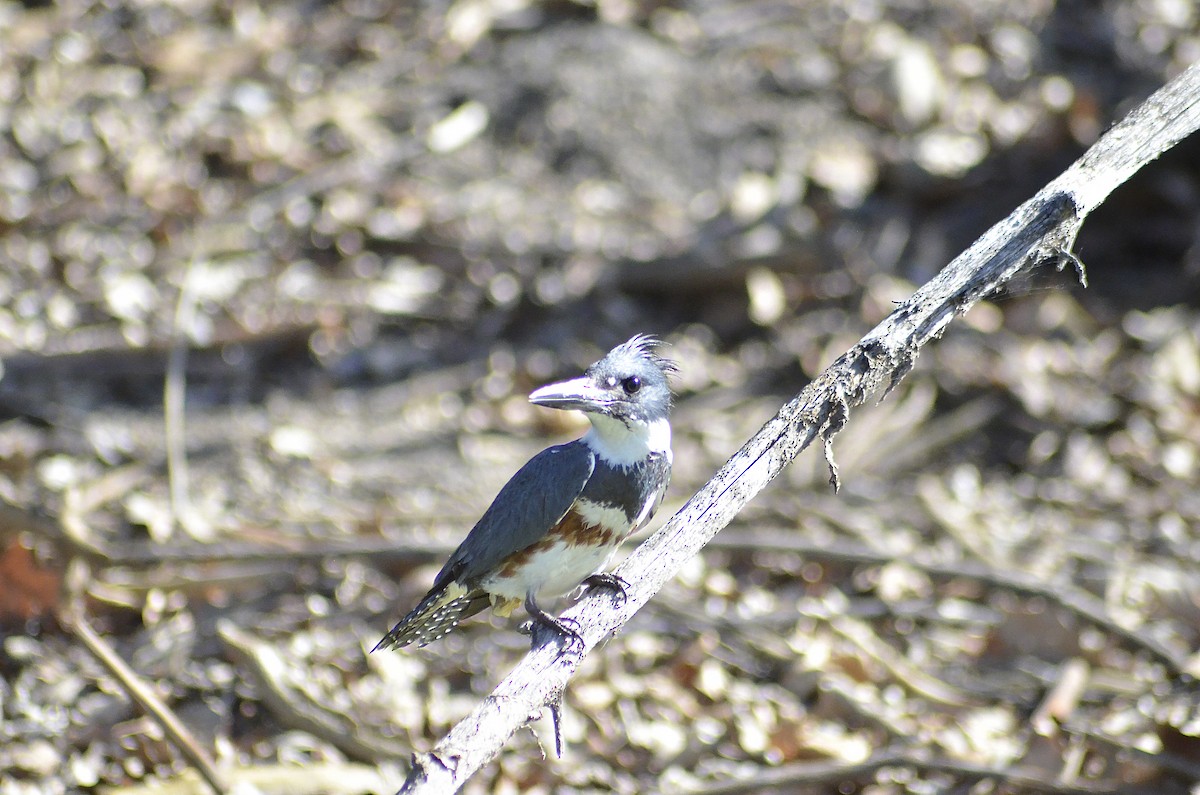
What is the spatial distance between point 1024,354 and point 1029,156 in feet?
4.49

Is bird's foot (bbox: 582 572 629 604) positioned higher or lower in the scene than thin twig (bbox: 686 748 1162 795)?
lower

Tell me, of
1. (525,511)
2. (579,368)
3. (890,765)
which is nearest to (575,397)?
(525,511)

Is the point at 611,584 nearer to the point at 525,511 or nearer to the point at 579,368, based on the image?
the point at 525,511

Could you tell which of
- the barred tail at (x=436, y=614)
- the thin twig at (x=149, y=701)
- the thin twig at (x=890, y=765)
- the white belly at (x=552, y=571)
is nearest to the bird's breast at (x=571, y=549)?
the white belly at (x=552, y=571)

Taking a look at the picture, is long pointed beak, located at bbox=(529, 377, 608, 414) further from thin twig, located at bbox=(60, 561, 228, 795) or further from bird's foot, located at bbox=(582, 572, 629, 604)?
thin twig, located at bbox=(60, 561, 228, 795)

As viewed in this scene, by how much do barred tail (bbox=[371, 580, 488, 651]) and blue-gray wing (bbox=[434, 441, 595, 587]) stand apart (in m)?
0.06

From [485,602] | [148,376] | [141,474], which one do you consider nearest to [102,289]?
[148,376]

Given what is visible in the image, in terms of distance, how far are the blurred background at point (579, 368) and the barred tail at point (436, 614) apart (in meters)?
0.71

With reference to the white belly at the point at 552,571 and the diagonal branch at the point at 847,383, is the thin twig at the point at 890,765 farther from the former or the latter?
the diagonal branch at the point at 847,383

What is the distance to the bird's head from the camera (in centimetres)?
299

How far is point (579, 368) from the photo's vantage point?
5742 millimetres

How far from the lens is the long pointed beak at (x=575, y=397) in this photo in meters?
2.89

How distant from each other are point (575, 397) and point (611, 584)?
515mm

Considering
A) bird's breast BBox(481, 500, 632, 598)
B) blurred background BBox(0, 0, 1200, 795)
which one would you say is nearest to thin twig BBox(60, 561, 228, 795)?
blurred background BBox(0, 0, 1200, 795)
